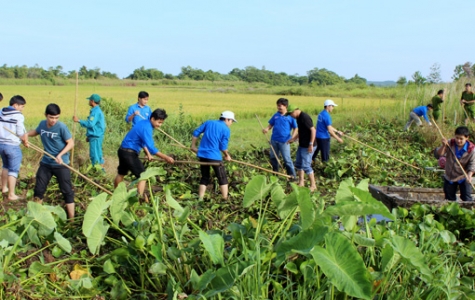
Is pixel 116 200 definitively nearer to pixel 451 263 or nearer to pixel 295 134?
pixel 451 263

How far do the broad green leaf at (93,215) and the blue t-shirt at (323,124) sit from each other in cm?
554

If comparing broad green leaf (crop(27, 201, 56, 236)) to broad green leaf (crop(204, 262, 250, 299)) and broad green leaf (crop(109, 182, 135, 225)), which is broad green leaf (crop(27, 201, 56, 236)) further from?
broad green leaf (crop(204, 262, 250, 299))

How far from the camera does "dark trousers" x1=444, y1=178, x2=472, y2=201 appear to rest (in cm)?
608

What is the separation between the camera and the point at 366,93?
3291cm

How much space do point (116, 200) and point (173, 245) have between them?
0.59 m

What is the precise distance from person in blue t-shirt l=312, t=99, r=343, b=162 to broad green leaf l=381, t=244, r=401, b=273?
17.4 feet

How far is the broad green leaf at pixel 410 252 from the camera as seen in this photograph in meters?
2.91

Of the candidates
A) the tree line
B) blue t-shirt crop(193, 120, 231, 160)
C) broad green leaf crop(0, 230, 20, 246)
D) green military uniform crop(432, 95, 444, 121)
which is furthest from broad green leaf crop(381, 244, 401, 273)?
the tree line

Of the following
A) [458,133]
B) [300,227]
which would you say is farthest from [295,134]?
[300,227]

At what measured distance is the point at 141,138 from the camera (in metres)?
6.08

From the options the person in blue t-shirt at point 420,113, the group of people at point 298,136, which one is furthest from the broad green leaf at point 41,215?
the person in blue t-shirt at point 420,113

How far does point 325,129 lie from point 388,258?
5641 millimetres

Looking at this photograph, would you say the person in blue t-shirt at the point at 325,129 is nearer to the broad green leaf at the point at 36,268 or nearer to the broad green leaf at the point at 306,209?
the broad green leaf at the point at 306,209

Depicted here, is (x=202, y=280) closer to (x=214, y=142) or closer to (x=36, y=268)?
(x=36, y=268)
